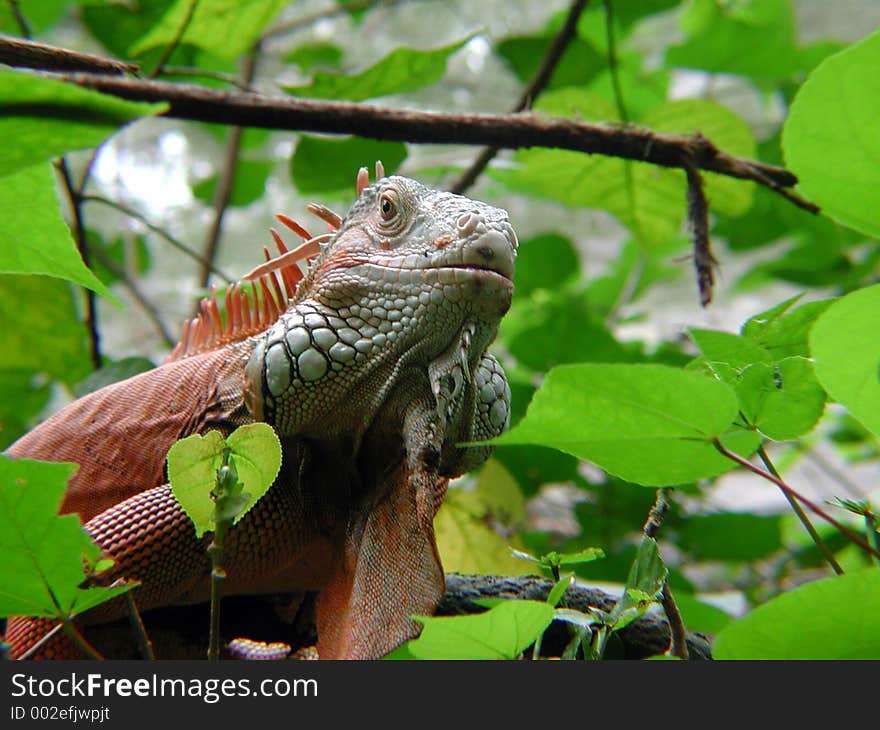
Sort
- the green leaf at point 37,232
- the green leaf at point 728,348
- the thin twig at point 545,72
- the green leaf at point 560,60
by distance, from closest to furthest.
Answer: the green leaf at point 37,232, the green leaf at point 728,348, the thin twig at point 545,72, the green leaf at point 560,60

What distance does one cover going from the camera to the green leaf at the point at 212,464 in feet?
2.64

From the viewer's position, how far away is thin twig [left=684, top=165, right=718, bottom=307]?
59.1 inches

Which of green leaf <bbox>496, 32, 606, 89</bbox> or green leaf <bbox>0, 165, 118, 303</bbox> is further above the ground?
green leaf <bbox>0, 165, 118, 303</bbox>

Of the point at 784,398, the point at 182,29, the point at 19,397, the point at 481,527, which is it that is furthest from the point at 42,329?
the point at 784,398

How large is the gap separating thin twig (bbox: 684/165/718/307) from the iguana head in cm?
52

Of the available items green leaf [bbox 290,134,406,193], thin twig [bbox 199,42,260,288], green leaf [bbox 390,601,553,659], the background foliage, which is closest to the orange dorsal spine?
the background foliage

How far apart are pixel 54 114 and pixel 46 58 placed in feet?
1.16

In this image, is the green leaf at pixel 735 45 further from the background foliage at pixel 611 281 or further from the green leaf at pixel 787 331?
the green leaf at pixel 787 331

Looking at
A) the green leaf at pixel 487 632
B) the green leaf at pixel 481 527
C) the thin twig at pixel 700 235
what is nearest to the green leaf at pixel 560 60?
the thin twig at pixel 700 235

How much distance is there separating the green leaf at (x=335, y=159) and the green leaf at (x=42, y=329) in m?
0.63

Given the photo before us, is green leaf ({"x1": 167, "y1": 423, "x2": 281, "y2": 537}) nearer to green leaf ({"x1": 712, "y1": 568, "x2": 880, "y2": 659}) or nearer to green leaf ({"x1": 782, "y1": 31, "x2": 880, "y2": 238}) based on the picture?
green leaf ({"x1": 712, "y1": 568, "x2": 880, "y2": 659})

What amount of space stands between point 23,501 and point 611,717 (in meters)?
0.58

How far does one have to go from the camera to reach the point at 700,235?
1.53 m

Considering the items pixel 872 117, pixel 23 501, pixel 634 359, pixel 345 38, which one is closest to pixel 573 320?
pixel 634 359
